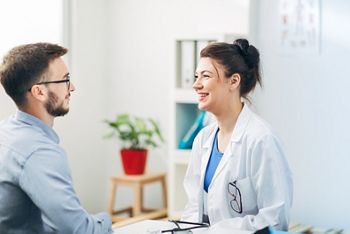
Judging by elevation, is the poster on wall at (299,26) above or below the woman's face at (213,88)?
above

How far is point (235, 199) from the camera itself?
260 cm

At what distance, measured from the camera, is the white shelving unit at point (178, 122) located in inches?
175

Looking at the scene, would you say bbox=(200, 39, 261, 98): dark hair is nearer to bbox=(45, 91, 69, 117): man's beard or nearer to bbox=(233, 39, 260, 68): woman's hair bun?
bbox=(233, 39, 260, 68): woman's hair bun

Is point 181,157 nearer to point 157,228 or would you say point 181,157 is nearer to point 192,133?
point 192,133

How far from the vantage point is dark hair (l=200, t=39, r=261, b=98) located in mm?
2783

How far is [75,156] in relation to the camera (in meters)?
4.94

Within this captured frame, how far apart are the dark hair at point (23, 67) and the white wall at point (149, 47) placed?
255 centimetres

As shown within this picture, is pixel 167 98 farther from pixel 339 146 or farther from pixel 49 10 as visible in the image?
pixel 339 146

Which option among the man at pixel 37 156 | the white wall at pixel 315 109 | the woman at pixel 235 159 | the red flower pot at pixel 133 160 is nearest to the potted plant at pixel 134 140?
the red flower pot at pixel 133 160

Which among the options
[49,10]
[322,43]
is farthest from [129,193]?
[322,43]

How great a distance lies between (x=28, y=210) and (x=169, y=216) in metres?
2.64

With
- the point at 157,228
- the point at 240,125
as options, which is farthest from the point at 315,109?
the point at 157,228

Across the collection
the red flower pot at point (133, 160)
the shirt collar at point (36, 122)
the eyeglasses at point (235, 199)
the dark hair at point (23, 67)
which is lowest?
the red flower pot at point (133, 160)

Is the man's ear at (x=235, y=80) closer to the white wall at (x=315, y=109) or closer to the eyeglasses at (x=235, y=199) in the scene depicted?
the eyeglasses at (x=235, y=199)
